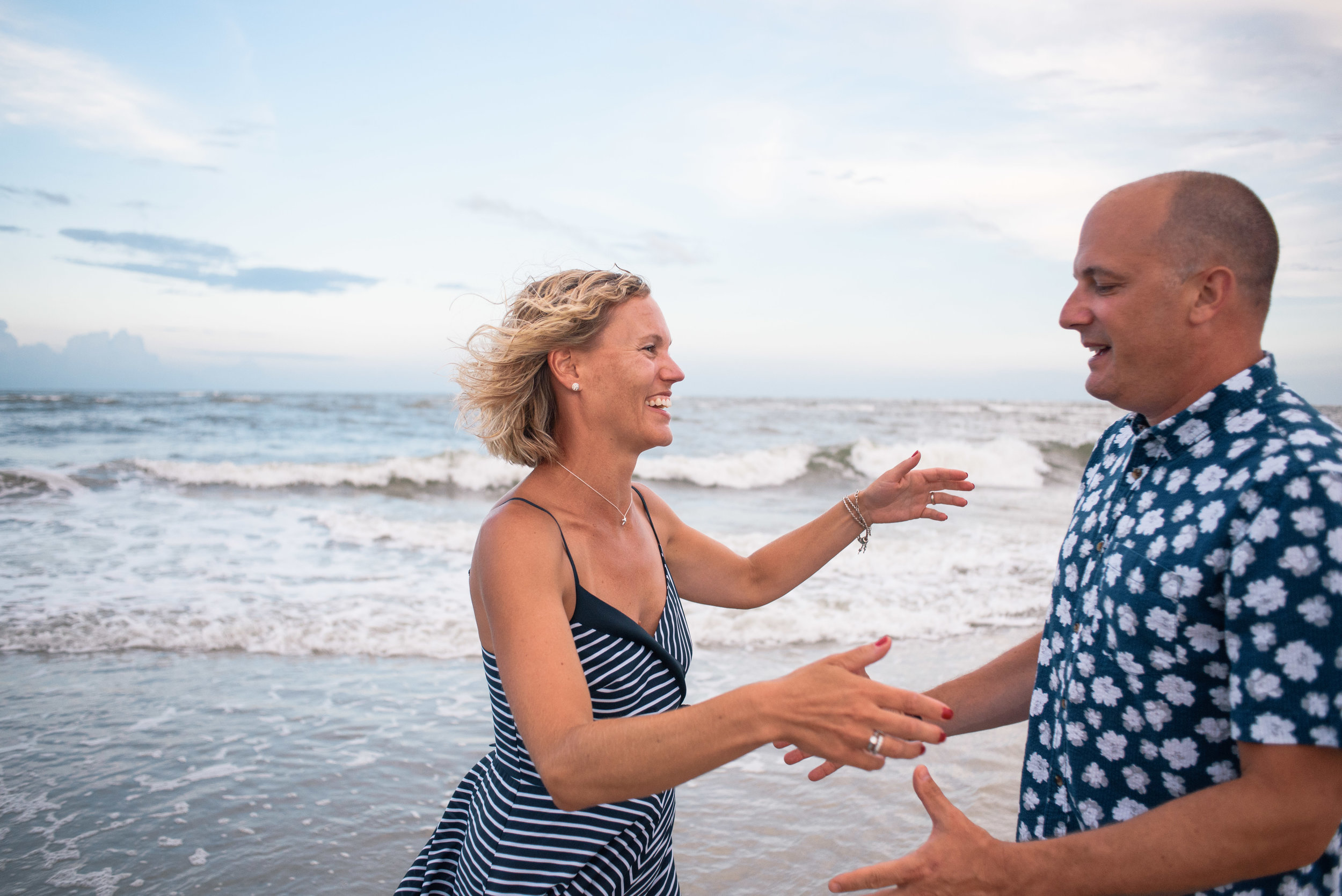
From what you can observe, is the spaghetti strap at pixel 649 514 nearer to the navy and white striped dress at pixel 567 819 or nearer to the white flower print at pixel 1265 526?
the navy and white striped dress at pixel 567 819

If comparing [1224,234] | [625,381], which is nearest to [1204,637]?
[1224,234]

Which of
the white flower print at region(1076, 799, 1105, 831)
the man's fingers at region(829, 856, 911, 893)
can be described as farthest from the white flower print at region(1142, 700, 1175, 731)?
the man's fingers at region(829, 856, 911, 893)

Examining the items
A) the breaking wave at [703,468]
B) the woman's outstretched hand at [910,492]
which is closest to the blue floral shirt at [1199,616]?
the woman's outstretched hand at [910,492]

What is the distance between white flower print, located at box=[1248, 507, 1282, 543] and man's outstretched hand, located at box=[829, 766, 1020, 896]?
2.52ft

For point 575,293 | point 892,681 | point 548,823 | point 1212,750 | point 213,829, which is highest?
point 575,293

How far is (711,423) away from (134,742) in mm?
28546

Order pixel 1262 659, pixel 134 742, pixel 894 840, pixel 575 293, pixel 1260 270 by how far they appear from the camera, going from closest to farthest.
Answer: pixel 1262 659, pixel 1260 270, pixel 575 293, pixel 894 840, pixel 134 742

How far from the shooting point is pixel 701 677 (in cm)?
663

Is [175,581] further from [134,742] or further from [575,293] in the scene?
[575,293]

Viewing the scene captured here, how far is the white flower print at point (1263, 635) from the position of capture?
1.49m

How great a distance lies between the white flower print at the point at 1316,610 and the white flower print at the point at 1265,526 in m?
0.12

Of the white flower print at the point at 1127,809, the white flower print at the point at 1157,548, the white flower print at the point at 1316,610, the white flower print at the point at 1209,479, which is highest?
the white flower print at the point at 1209,479

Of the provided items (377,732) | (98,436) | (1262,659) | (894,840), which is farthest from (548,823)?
(98,436)

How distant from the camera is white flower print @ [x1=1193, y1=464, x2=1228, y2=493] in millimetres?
1681
